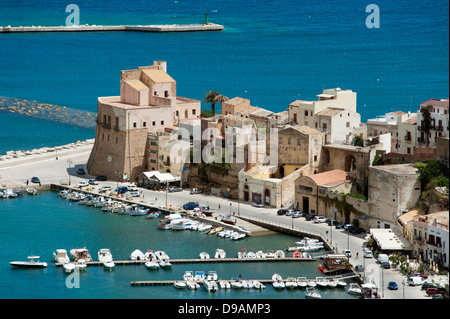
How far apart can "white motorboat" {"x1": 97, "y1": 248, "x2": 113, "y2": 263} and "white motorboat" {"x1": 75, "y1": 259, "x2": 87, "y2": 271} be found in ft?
3.48

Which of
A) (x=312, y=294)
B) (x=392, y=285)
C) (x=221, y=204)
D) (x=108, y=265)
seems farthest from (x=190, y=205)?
(x=392, y=285)

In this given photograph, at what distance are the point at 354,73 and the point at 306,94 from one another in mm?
21611

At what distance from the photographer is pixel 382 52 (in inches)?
7037

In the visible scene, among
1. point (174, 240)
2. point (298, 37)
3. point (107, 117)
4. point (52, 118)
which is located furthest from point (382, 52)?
point (174, 240)

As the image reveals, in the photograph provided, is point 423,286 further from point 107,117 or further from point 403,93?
point 403,93

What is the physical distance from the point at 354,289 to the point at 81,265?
56.1 feet

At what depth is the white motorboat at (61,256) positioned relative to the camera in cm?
6725

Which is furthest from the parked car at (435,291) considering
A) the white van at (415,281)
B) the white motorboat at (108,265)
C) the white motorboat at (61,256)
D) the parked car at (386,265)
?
the white motorboat at (61,256)

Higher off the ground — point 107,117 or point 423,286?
point 107,117

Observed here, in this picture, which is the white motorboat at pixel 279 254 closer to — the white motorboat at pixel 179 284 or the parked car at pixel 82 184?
the white motorboat at pixel 179 284

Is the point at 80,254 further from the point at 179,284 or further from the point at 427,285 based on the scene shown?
the point at 427,285

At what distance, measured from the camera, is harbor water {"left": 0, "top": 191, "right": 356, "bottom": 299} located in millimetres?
61844

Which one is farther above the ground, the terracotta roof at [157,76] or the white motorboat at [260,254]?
the terracotta roof at [157,76]

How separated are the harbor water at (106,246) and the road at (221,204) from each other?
6.93ft
